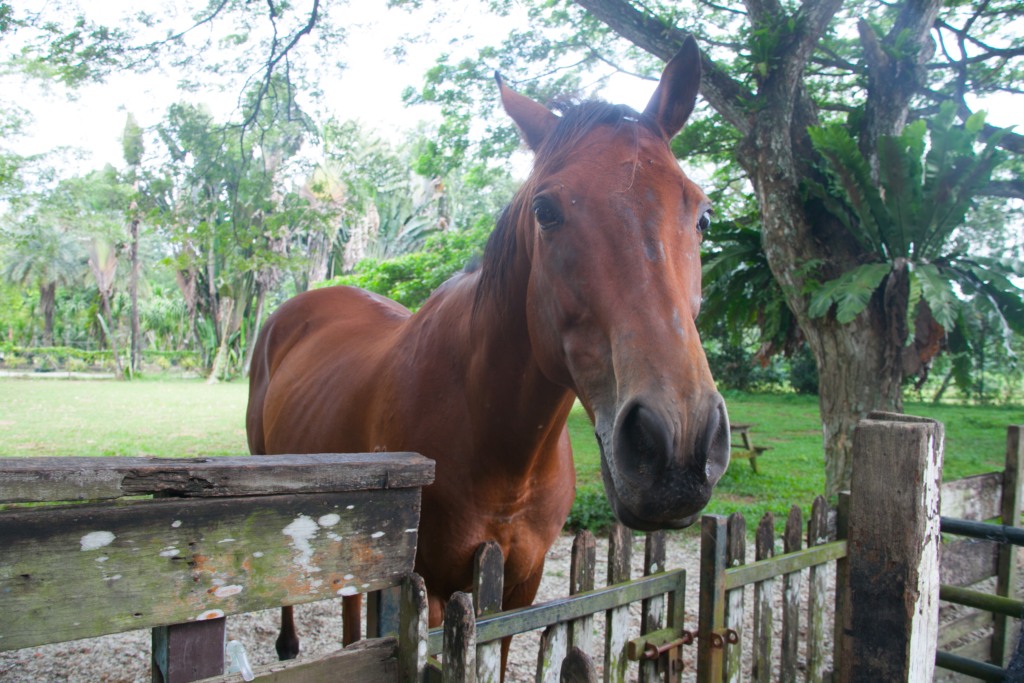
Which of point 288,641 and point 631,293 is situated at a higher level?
point 631,293

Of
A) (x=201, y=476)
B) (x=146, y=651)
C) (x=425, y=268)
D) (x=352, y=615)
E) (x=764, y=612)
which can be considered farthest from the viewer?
(x=425, y=268)

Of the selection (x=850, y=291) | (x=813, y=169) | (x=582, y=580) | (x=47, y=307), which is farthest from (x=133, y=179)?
(x=47, y=307)

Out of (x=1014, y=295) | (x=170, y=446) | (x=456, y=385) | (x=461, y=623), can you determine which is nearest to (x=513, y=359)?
(x=456, y=385)

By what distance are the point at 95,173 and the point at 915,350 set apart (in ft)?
53.7

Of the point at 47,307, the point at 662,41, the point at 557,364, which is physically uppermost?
the point at 662,41

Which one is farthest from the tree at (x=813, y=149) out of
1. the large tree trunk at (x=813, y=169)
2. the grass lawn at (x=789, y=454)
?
the grass lawn at (x=789, y=454)

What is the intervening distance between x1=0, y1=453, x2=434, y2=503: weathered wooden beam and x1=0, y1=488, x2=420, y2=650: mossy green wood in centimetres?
3

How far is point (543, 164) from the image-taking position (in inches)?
67.1

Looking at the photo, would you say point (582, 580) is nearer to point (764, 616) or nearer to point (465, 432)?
point (465, 432)

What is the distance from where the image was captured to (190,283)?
26.4 metres

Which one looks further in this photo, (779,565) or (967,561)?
(967,561)

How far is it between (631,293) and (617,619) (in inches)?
44.2

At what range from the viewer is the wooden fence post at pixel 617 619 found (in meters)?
1.91

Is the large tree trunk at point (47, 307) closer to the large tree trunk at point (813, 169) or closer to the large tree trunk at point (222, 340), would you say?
the large tree trunk at point (222, 340)
